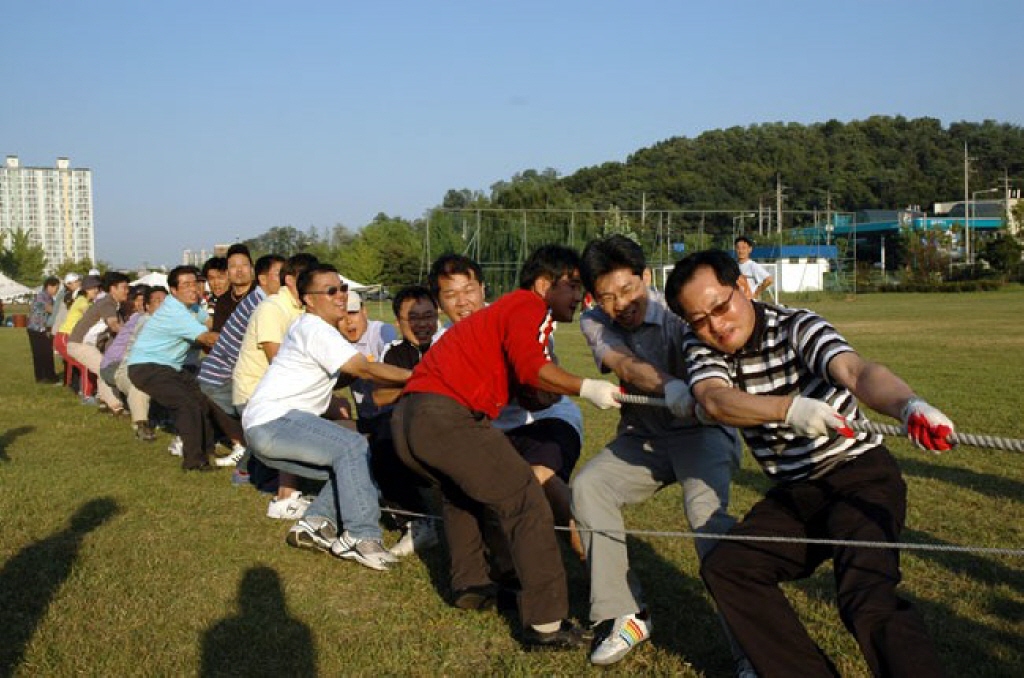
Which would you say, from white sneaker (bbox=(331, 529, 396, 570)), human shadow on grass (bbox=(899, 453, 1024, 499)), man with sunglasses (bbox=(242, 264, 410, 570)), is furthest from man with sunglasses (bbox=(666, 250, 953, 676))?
human shadow on grass (bbox=(899, 453, 1024, 499))

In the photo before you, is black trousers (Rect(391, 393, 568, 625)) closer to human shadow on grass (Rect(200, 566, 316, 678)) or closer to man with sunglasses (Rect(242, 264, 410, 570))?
human shadow on grass (Rect(200, 566, 316, 678))

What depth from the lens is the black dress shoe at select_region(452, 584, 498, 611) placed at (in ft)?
18.4

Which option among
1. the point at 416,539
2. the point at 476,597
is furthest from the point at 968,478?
the point at 476,597

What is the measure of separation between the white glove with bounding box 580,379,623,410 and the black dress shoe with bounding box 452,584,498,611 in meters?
1.34

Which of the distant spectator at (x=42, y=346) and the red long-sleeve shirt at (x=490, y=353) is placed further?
the distant spectator at (x=42, y=346)

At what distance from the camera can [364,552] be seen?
6.57m

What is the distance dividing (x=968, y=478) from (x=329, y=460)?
5049 millimetres

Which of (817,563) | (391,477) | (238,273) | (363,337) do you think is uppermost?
(238,273)

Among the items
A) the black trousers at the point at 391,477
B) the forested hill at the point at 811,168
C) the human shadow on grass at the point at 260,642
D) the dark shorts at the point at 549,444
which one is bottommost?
the human shadow on grass at the point at 260,642

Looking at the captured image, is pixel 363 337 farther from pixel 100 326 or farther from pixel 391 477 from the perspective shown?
pixel 100 326

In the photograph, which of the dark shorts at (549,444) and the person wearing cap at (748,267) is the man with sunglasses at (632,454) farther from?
the person wearing cap at (748,267)

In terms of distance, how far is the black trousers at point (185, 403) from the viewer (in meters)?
10.1

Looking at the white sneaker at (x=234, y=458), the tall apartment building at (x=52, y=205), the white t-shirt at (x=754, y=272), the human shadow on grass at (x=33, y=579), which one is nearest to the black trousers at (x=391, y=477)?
the human shadow on grass at (x=33, y=579)

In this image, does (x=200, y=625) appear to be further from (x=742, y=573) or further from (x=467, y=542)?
(x=742, y=573)
